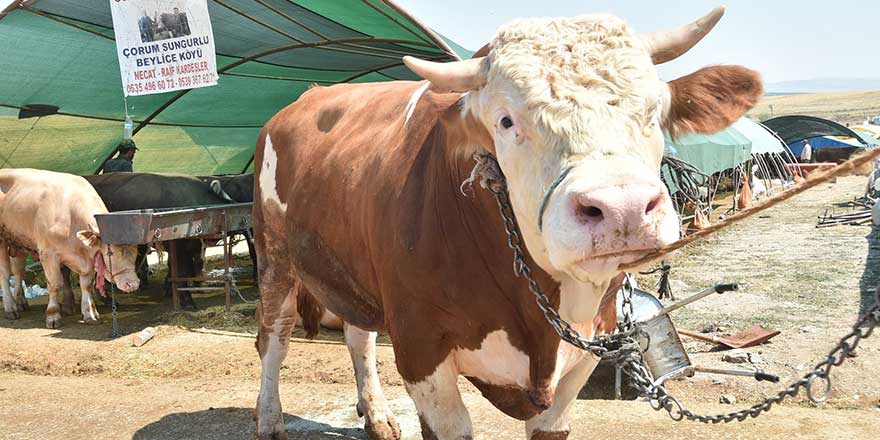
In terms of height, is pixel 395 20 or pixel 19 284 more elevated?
pixel 395 20

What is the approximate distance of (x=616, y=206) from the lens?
73.4 inches

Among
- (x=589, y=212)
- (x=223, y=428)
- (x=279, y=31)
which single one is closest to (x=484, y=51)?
(x=589, y=212)

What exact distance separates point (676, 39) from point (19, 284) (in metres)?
9.96

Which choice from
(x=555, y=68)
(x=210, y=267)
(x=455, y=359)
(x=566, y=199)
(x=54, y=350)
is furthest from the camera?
(x=210, y=267)

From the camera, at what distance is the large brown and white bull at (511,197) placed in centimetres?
203

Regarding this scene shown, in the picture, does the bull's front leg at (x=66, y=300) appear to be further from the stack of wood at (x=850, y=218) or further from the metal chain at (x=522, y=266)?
the stack of wood at (x=850, y=218)

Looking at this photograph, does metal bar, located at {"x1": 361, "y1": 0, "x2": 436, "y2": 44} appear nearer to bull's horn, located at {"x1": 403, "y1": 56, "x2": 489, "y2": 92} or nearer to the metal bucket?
the metal bucket

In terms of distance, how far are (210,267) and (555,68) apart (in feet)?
39.7

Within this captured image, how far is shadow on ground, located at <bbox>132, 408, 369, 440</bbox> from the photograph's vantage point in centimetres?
478

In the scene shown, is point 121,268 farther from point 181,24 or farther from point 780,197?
point 780,197

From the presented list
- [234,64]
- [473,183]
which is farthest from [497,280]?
[234,64]

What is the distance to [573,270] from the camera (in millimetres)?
2066

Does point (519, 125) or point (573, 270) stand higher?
point (519, 125)

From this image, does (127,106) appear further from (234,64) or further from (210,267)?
(210,267)
